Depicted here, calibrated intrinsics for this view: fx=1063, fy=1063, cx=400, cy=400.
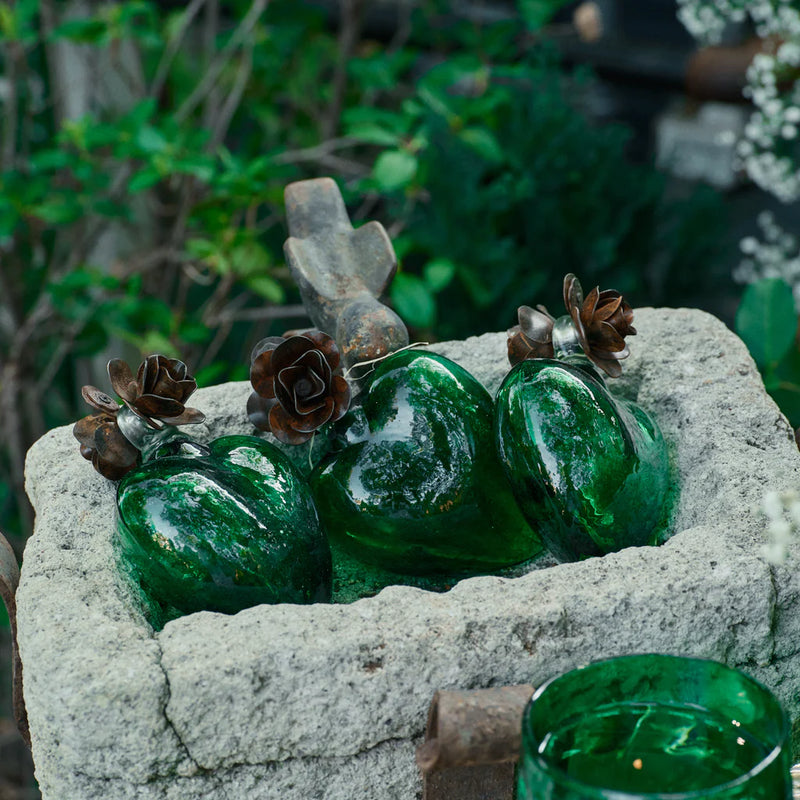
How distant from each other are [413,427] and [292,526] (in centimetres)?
12

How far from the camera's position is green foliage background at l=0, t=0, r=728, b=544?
5.34 feet

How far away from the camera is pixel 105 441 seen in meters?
0.77

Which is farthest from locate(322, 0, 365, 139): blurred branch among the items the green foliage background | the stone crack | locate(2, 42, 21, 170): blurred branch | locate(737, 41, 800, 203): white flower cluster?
the stone crack

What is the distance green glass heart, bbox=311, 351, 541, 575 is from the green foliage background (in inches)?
26.6

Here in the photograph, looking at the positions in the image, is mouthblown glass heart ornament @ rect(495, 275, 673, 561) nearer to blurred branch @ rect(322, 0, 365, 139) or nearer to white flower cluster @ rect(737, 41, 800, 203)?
white flower cluster @ rect(737, 41, 800, 203)

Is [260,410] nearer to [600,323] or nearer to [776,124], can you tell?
[600,323]

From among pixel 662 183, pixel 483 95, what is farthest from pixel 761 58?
pixel 483 95

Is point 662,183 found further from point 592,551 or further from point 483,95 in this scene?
point 592,551

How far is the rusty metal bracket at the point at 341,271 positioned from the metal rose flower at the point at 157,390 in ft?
0.44

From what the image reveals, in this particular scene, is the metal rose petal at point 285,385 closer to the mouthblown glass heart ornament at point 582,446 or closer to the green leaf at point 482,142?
the mouthblown glass heart ornament at point 582,446

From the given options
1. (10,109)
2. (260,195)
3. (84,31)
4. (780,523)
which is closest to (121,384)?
(780,523)

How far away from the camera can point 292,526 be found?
742 mm

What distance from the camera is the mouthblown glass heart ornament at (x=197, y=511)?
0.71 meters

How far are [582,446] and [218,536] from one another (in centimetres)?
26
